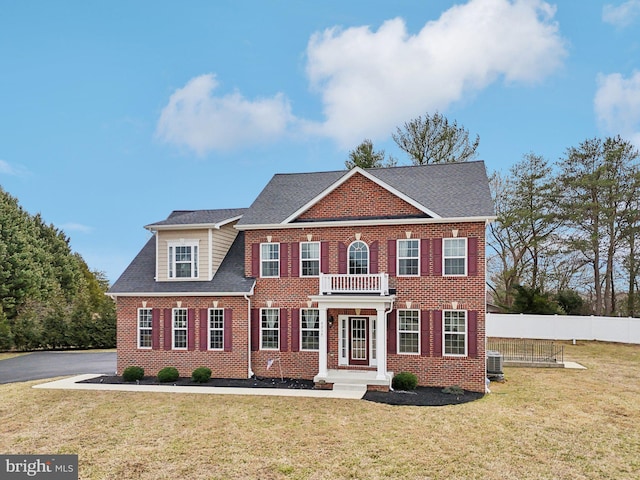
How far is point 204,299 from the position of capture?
19734mm

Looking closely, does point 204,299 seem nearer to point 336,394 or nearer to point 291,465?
point 336,394

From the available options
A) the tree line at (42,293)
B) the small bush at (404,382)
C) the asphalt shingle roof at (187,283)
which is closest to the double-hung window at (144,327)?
the asphalt shingle roof at (187,283)

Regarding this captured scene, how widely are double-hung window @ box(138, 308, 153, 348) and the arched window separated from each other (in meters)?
8.55

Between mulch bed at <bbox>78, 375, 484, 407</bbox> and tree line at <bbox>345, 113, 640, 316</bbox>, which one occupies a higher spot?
tree line at <bbox>345, 113, 640, 316</bbox>

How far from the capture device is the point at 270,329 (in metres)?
19.5

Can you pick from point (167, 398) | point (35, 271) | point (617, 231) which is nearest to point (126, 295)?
point (167, 398)

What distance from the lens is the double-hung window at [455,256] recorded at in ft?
58.2

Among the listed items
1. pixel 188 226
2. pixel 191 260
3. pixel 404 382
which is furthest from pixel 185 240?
pixel 404 382

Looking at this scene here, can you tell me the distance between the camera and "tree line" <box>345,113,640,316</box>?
3419cm

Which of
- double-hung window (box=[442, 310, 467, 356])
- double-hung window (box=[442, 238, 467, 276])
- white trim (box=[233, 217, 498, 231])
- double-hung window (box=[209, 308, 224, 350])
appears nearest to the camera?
white trim (box=[233, 217, 498, 231])

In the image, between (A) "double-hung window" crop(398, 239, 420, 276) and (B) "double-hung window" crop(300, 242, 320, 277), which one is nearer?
(A) "double-hung window" crop(398, 239, 420, 276)

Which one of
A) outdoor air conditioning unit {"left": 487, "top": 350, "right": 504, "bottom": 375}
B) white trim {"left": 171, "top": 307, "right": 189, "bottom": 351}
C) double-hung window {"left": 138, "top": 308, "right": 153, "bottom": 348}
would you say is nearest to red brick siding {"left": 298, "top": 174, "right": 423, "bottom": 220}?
white trim {"left": 171, "top": 307, "right": 189, "bottom": 351}

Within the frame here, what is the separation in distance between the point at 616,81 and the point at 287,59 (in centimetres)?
2003

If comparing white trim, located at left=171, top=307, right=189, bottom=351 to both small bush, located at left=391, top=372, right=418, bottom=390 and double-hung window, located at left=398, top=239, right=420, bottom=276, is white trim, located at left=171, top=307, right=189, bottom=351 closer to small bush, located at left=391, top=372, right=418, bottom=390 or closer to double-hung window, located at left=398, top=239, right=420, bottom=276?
small bush, located at left=391, top=372, right=418, bottom=390
